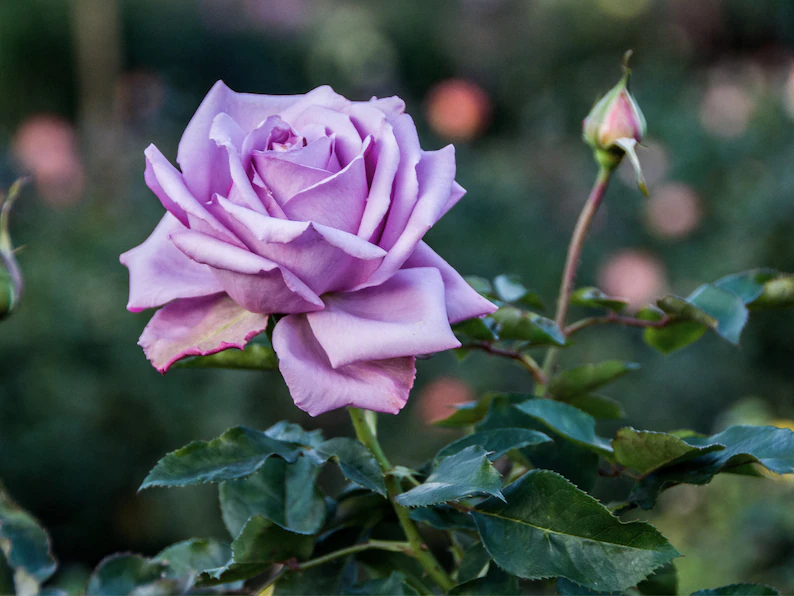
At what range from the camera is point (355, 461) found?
1.32 feet

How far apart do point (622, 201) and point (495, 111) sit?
2139 mm

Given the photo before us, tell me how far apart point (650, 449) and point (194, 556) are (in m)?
0.29

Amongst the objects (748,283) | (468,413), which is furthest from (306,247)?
(748,283)

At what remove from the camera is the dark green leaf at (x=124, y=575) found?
19.3 inches

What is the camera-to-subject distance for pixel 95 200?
2.92 meters

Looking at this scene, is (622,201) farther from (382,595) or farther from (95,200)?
(382,595)

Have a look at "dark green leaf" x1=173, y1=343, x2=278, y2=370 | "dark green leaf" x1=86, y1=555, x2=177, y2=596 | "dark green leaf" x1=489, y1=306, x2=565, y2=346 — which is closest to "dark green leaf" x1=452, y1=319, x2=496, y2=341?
"dark green leaf" x1=489, y1=306, x2=565, y2=346

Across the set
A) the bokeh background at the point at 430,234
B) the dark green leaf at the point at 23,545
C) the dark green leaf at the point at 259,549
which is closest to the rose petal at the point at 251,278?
the dark green leaf at the point at 259,549

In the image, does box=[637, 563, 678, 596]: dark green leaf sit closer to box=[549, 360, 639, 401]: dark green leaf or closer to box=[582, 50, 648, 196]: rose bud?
box=[549, 360, 639, 401]: dark green leaf

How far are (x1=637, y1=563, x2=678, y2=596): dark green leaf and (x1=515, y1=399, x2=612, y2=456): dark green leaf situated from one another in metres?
0.10

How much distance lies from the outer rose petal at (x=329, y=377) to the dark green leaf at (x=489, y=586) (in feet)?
0.34

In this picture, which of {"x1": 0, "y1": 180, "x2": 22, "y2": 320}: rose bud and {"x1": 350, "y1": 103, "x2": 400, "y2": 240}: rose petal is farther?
{"x1": 0, "y1": 180, "x2": 22, "y2": 320}: rose bud

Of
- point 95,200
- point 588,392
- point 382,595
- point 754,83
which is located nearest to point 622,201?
point 754,83

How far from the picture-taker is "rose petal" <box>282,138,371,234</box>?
385mm
